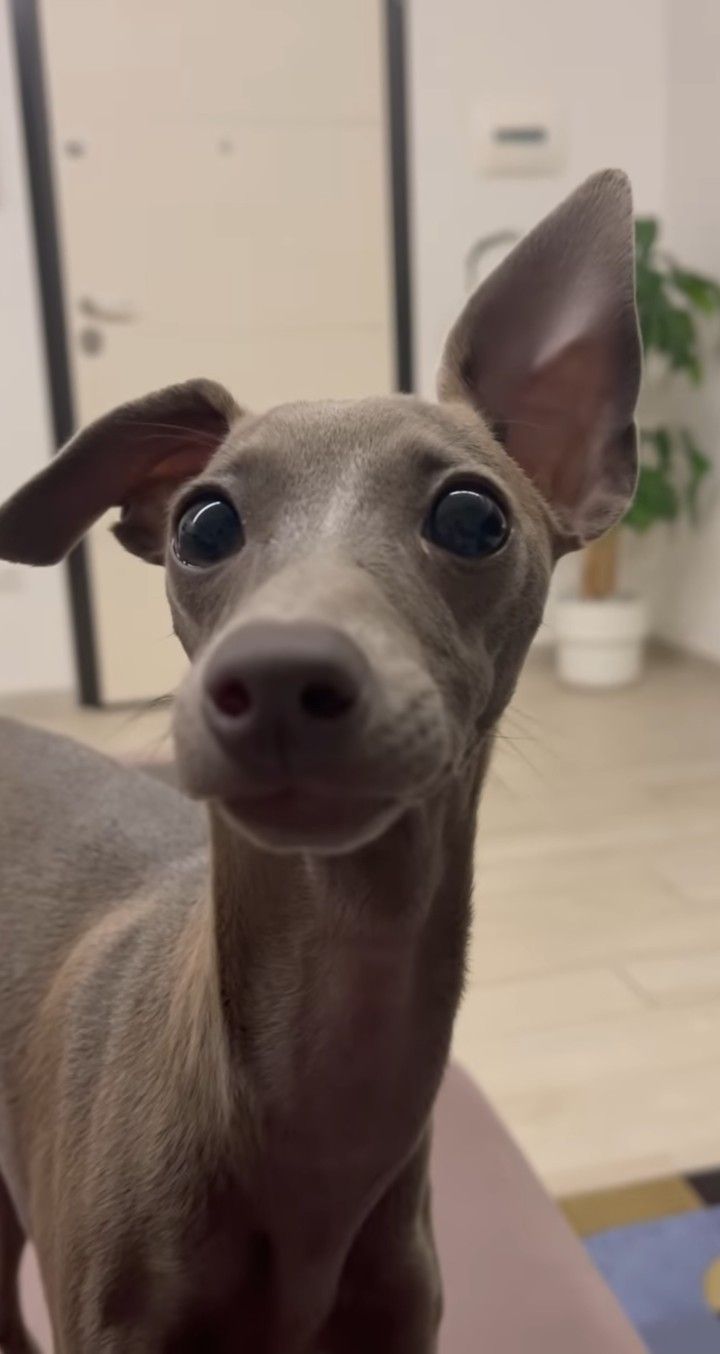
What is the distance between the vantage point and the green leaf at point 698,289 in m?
3.88

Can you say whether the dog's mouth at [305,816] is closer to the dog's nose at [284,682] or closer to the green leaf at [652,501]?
Result: the dog's nose at [284,682]

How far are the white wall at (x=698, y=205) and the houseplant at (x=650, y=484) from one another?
83mm

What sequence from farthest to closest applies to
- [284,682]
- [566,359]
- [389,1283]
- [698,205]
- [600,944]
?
[698,205] < [600,944] < [566,359] < [389,1283] < [284,682]

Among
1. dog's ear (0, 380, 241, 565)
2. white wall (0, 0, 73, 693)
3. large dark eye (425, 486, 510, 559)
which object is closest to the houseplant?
white wall (0, 0, 73, 693)

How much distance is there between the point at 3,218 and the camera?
12.3 feet

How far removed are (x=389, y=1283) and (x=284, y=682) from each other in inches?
21.9

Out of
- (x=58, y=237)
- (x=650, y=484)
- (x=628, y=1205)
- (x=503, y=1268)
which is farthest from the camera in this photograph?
(x=650, y=484)

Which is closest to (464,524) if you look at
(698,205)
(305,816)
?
(305,816)

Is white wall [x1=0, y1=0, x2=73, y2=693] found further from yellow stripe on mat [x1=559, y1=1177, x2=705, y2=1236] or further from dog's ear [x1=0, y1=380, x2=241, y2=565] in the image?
dog's ear [x1=0, y1=380, x2=241, y2=565]

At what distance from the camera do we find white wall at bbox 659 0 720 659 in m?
4.01

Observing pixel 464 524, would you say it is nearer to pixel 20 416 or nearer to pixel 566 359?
pixel 566 359

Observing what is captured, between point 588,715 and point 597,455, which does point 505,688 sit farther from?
point 588,715

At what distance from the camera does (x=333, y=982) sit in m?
0.82

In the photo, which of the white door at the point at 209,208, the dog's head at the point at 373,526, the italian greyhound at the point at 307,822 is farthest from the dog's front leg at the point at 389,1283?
the white door at the point at 209,208
